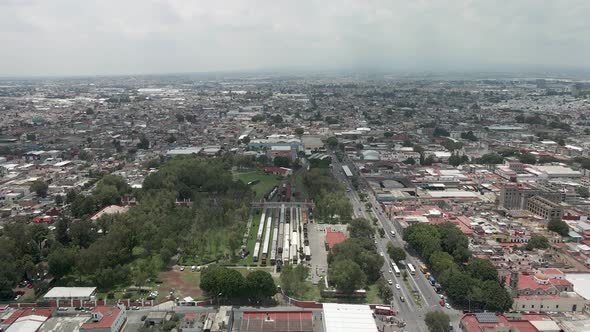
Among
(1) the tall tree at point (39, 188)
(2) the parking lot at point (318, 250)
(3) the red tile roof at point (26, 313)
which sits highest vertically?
(1) the tall tree at point (39, 188)

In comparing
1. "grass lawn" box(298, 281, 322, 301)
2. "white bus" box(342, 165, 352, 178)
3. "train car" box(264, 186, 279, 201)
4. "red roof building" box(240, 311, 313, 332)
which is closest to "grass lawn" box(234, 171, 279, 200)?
"train car" box(264, 186, 279, 201)

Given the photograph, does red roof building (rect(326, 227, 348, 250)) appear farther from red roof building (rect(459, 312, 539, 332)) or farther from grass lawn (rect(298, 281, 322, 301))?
red roof building (rect(459, 312, 539, 332))

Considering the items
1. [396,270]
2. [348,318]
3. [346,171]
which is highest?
[348,318]

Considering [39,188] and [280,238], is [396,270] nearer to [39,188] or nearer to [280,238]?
[280,238]

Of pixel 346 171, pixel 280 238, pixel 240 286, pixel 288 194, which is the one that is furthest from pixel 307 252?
pixel 346 171

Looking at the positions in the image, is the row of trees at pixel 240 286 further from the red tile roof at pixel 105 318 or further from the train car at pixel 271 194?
the train car at pixel 271 194

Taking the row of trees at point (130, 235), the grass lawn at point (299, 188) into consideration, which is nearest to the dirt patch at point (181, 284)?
the row of trees at point (130, 235)
